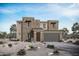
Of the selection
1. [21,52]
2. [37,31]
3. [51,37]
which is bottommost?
[21,52]

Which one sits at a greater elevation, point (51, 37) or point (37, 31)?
point (37, 31)

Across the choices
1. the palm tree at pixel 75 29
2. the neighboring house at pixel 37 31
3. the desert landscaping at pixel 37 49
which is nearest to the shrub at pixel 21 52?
the desert landscaping at pixel 37 49

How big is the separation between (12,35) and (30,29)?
→ 1.29 feet

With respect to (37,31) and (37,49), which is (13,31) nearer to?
(37,31)

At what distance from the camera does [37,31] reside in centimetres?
773

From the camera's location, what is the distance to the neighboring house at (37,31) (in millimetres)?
7715

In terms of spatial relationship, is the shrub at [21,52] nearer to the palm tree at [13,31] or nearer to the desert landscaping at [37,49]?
the desert landscaping at [37,49]

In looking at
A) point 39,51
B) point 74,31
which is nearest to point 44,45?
point 39,51

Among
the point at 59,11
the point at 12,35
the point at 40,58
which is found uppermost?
the point at 59,11

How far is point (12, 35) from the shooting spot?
25.2ft

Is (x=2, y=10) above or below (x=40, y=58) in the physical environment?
above

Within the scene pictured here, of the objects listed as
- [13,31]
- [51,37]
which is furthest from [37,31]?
[13,31]

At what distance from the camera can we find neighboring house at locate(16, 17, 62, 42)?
25.3ft

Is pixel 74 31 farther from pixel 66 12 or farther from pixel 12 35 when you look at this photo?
pixel 12 35
